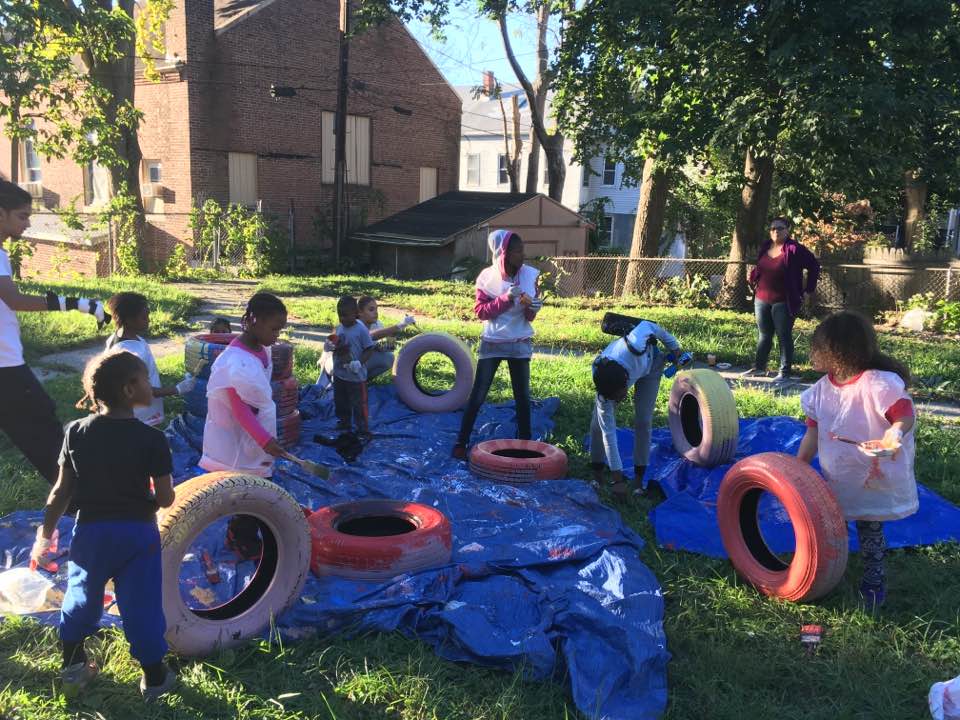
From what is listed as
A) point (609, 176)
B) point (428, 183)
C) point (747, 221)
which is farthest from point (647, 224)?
point (609, 176)

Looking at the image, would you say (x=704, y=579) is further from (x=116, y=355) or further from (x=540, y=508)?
(x=116, y=355)

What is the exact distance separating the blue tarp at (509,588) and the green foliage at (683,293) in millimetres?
11700

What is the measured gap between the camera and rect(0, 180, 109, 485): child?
432 centimetres

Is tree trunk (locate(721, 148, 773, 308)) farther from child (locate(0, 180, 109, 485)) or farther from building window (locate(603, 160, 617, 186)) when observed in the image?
building window (locate(603, 160, 617, 186))

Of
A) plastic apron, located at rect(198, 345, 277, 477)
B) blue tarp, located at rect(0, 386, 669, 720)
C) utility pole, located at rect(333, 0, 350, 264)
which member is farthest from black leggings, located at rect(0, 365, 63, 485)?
utility pole, located at rect(333, 0, 350, 264)

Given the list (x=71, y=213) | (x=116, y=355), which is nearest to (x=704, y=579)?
(x=116, y=355)

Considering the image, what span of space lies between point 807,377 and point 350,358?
228 inches

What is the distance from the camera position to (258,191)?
25.4 metres

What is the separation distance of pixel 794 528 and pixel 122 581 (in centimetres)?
317

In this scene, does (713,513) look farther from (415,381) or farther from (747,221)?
(747,221)

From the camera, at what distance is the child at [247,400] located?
3.89 m

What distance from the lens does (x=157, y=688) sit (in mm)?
3203

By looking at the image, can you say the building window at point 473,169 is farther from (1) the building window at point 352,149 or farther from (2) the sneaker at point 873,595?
(2) the sneaker at point 873,595

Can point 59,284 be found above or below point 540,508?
above
